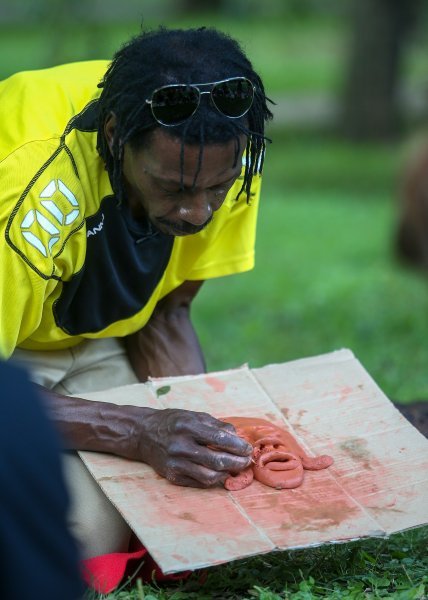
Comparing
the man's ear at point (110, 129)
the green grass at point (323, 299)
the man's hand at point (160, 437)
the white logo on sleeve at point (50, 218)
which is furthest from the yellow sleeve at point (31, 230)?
the green grass at point (323, 299)

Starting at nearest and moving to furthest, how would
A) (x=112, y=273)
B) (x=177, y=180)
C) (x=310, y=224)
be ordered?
(x=177, y=180)
(x=112, y=273)
(x=310, y=224)

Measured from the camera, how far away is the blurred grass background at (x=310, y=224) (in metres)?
6.14

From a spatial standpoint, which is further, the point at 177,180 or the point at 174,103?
the point at 177,180

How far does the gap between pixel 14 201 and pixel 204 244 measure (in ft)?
2.73

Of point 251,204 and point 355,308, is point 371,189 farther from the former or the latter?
point 251,204

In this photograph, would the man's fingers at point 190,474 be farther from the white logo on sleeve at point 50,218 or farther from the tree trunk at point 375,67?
the tree trunk at point 375,67

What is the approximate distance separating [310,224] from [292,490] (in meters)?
6.89

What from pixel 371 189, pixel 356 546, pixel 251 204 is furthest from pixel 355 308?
pixel 371 189

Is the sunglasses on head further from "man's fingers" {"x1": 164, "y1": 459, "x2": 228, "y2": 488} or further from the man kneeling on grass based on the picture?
"man's fingers" {"x1": 164, "y1": 459, "x2": 228, "y2": 488}

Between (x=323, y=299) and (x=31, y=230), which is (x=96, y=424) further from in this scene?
(x=323, y=299)

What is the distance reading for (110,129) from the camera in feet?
10.8

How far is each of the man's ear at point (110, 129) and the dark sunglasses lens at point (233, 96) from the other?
31 cm

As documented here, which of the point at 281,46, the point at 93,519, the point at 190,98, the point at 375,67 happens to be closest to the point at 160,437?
the point at 93,519

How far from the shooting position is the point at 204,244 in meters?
3.82
